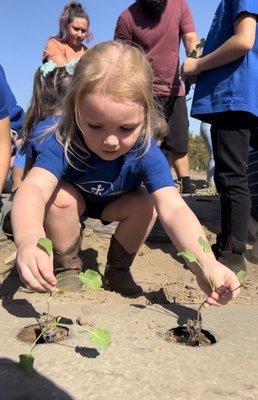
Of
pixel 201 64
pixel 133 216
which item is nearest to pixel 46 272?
pixel 133 216

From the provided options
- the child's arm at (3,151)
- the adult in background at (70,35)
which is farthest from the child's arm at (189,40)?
the child's arm at (3,151)

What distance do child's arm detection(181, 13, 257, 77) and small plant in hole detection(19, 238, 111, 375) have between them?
147 cm

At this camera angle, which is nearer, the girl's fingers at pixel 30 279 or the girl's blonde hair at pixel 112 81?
the girl's fingers at pixel 30 279

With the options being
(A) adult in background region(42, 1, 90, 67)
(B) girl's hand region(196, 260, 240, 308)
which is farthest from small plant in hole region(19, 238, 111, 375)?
(A) adult in background region(42, 1, 90, 67)

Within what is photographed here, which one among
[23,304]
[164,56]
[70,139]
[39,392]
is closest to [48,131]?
[70,139]

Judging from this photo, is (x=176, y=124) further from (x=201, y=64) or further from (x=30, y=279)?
(x=30, y=279)

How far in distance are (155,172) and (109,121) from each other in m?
0.45

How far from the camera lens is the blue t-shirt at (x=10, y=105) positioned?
9.51 feet

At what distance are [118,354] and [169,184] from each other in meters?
0.82

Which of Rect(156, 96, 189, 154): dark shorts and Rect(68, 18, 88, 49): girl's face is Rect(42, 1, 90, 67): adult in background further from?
Rect(156, 96, 189, 154): dark shorts

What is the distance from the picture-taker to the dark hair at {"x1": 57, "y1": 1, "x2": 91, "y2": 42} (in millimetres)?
4297

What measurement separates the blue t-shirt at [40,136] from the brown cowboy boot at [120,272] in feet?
1.95

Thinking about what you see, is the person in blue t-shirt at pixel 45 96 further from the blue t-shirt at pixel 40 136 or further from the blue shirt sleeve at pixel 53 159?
the blue shirt sleeve at pixel 53 159

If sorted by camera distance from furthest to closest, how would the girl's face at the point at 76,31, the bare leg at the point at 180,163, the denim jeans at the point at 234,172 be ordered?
the bare leg at the point at 180,163 → the girl's face at the point at 76,31 → the denim jeans at the point at 234,172
